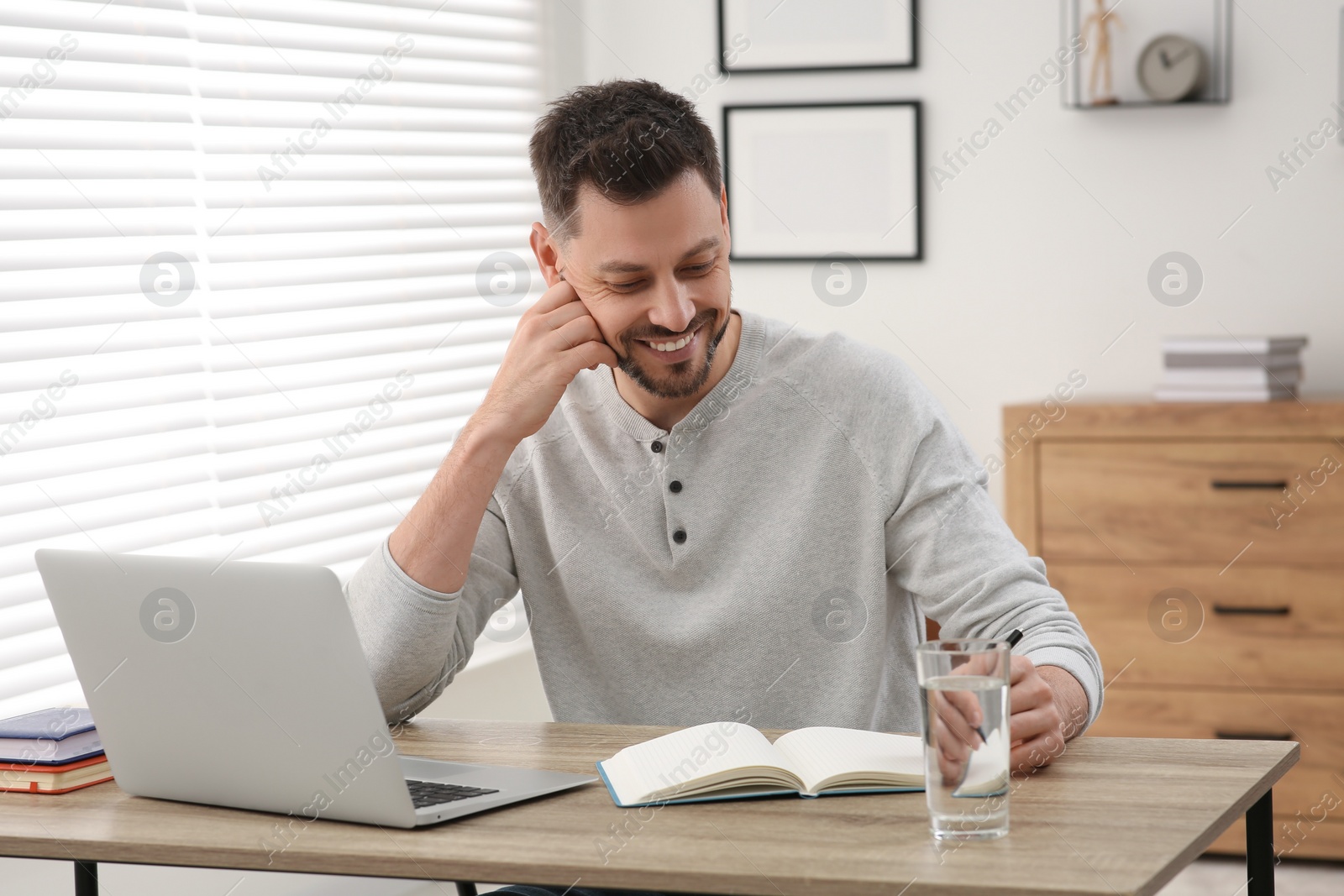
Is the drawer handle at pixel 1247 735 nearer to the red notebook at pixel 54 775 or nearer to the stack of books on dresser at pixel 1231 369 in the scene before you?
the stack of books on dresser at pixel 1231 369

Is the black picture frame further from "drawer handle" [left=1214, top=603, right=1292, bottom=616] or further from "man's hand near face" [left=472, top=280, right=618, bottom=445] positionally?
"man's hand near face" [left=472, top=280, right=618, bottom=445]

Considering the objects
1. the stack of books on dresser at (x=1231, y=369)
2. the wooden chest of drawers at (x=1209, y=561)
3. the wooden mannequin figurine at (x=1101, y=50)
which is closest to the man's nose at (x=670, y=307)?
the wooden chest of drawers at (x=1209, y=561)

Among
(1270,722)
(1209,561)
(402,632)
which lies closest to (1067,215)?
(1209,561)

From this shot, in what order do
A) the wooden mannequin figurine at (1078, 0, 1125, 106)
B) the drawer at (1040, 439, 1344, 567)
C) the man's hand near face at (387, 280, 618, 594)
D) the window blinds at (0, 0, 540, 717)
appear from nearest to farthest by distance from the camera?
1. the man's hand near face at (387, 280, 618, 594)
2. the window blinds at (0, 0, 540, 717)
3. the drawer at (1040, 439, 1344, 567)
4. the wooden mannequin figurine at (1078, 0, 1125, 106)

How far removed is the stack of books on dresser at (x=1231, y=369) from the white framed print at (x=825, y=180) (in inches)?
30.9

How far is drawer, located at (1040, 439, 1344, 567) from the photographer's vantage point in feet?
9.66

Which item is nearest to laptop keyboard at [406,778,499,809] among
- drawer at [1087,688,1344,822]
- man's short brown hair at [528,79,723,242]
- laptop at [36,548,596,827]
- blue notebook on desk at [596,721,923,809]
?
laptop at [36,548,596,827]

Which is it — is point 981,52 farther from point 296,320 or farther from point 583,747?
point 583,747

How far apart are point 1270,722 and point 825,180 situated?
1750 millimetres

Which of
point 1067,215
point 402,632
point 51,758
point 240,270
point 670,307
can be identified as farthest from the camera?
point 1067,215

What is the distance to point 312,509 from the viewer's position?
291 centimetres

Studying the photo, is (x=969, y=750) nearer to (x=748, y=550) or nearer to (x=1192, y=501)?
(x=748, y=550)

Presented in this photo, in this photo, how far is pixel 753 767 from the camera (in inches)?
47.9

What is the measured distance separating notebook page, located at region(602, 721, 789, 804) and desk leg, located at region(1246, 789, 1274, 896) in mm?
433
